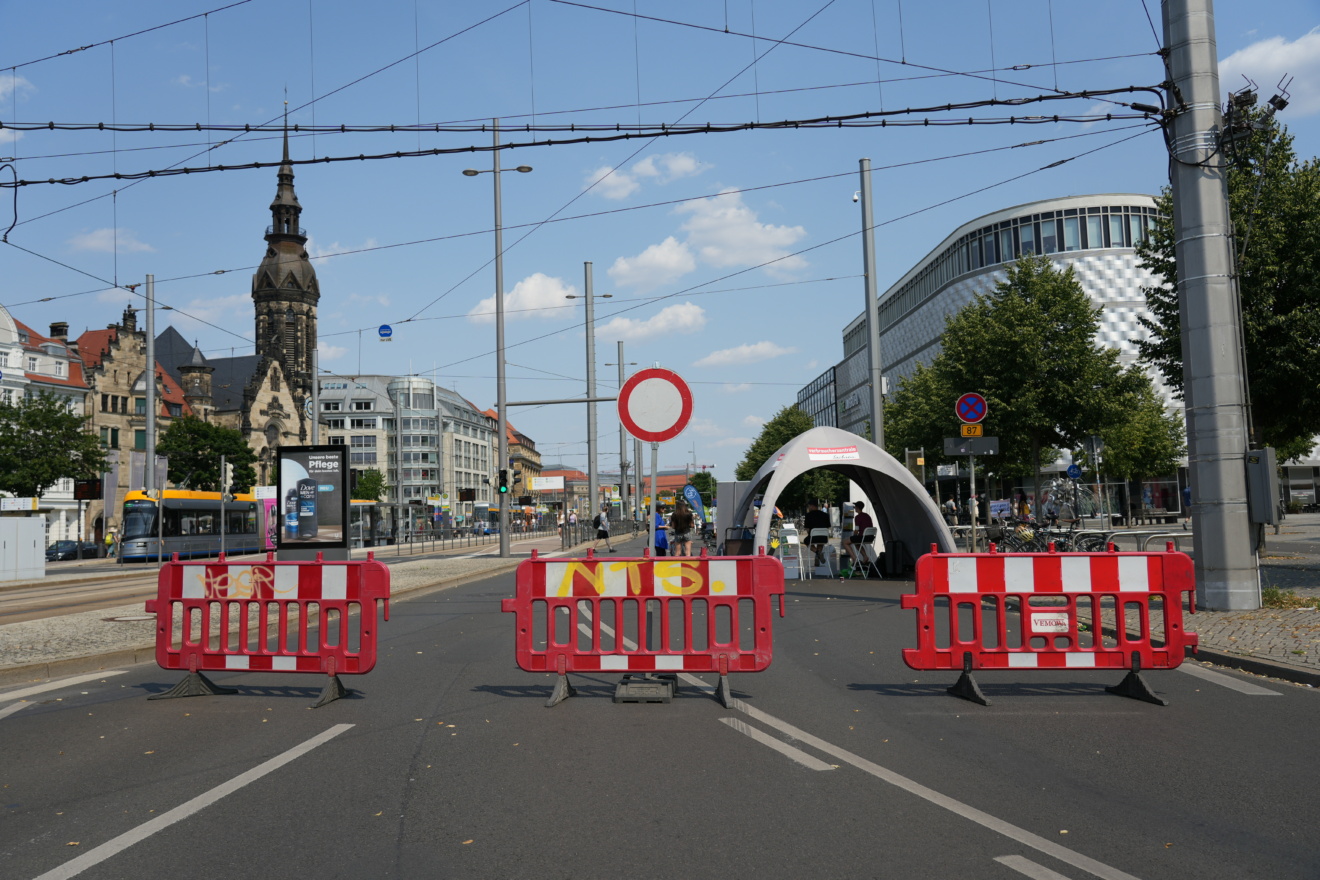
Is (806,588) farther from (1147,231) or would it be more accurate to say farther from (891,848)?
(891,848)

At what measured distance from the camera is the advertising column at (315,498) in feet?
62.8

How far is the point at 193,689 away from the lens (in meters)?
8.48

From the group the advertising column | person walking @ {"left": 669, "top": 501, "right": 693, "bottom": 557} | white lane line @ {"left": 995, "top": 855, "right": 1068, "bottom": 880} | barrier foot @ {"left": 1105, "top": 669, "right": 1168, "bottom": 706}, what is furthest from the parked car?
white lane line @ {"left": 995, "top": 855, "right": 1068, "bottom": 880}

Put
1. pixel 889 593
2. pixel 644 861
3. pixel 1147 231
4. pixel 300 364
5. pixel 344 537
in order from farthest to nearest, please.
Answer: pixel 300 364
pixel 1147 231
pixel 344 537
pixel 889 593
pixel 644 861

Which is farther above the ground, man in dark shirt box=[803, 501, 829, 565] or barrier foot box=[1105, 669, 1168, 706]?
man in dark shirt box=[803, 501, 829, 565]

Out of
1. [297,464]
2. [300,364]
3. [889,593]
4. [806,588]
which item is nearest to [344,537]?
[297,464]

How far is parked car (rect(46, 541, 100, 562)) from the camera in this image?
52531 mm

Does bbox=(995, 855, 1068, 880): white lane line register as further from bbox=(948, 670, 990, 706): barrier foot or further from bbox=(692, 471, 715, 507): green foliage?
bbox=(692, 471, 715, 507): green foliage

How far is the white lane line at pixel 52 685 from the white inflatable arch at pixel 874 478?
1094 centimetres

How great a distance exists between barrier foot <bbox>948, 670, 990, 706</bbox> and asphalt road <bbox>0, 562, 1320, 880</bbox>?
0.10 metres

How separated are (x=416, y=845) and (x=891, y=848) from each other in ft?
6.31

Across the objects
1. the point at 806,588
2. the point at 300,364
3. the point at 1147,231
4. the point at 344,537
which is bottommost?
the point at 806,588

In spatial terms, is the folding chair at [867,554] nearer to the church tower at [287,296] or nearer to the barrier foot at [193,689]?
the barrier foot at [193,689]

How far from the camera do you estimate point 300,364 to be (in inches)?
4710
